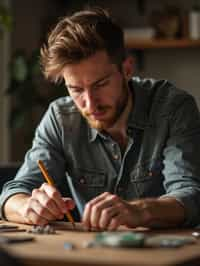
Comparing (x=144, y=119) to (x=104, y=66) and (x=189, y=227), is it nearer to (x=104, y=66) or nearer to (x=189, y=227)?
(x=104, y=66)

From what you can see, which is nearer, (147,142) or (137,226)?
(137,226)

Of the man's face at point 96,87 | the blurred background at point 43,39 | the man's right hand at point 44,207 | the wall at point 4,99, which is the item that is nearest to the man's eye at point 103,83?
the man's face at point 96,87

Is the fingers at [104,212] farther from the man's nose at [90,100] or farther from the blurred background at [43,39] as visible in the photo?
the blurred background at [43,39]

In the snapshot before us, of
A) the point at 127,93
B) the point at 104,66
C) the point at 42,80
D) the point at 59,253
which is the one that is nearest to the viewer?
the point at 59,253

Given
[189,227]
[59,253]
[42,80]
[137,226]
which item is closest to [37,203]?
[137,226]

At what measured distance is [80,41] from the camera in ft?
6.65

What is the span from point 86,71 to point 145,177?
0.40 meters

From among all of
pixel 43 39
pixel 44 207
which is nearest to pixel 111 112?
pixel 44 207

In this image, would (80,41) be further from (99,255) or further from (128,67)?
(99,255)

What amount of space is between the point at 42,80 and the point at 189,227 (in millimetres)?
3063

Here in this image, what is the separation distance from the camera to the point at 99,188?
7.14 feet

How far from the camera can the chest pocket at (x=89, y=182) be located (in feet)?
7.14

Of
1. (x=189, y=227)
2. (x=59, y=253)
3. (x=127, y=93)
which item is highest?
(x=127, y=93)

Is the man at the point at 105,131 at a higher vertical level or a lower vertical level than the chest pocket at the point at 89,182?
higher
